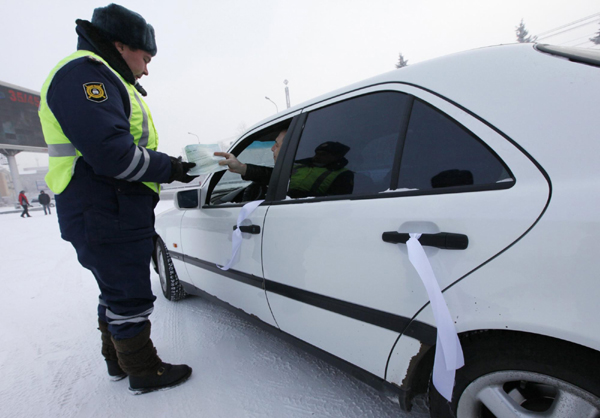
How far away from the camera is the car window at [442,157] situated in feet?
3.07

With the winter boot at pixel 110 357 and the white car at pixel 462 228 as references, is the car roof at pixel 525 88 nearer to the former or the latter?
the white car at pixel 462 228

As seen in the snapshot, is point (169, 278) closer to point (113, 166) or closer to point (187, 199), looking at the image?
point (187, 199)

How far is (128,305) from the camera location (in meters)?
1.62

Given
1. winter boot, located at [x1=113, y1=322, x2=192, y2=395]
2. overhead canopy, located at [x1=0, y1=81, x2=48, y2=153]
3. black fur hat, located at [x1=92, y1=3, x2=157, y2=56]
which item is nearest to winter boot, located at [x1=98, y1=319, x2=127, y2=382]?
winter boot, located at [x1=113, y1=322, x2=192, y2=395]

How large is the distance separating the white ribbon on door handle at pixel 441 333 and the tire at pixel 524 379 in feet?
0.26

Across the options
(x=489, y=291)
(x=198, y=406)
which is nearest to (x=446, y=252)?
(x=489, y=291)

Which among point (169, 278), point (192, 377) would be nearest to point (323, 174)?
point (192, 377)

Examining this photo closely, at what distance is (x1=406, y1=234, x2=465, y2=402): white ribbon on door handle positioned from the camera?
0.90 metres

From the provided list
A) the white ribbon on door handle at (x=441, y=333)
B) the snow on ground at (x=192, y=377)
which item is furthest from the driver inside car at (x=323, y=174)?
the snow on ground at (x=192, y=377)

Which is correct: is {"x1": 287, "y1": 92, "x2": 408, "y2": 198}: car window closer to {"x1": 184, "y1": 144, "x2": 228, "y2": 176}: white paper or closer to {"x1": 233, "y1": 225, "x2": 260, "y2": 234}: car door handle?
{"x1": 233, "y1": 225, "x2": 260, "y2": 234}: car door handle

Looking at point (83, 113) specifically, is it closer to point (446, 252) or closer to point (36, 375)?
point (446, 252)

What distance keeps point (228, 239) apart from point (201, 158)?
537 mm

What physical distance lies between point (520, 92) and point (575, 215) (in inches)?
15.8

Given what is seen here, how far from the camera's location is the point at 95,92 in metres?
1.36
